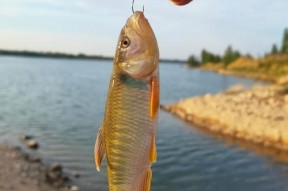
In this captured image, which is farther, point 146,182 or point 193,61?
point 193,61

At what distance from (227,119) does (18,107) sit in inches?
683

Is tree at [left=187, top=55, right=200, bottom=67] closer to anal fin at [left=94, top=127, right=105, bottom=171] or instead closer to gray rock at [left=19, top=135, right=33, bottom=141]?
gray rock at [left=19, top=135, right=33, bottom=141]

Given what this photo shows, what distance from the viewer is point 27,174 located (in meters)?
16.6

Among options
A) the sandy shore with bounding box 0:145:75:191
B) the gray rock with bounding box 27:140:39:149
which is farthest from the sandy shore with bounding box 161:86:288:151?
the sandy shore with bounding box 0:145:75:191

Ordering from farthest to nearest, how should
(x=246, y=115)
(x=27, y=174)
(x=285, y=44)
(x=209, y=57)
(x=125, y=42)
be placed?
1. (x=209, y=57)
2. (x=285, y=44)
3. (x=246, y=115)
4. (x=27, y=174)
5. (x=125, y=42)

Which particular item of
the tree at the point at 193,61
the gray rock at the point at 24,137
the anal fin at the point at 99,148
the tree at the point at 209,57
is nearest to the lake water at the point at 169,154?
the gray rock at the point at 24,137

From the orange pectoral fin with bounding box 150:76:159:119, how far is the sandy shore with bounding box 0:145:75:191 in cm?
1251

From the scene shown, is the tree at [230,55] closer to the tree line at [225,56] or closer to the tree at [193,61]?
the tree line at [225,56]

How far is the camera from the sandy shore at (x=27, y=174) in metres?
14.7

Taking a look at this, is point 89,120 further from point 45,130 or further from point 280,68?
point 280,68

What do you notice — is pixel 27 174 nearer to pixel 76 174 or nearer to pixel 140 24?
pixel 76 174

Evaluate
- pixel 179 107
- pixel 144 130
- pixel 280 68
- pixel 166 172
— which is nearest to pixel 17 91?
pixel 179 107

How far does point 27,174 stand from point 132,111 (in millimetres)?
15158

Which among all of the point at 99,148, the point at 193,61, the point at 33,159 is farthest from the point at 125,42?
the point at 193,61
